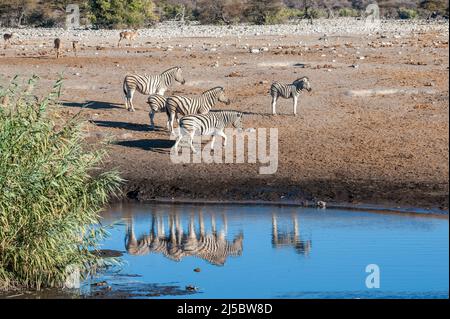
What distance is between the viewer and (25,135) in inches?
428

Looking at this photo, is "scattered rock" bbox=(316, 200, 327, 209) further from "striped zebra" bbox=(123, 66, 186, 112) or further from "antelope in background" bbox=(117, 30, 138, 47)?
"antelope in background" bbox=(117, 30, 138, 47)

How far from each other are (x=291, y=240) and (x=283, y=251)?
20.3 inches

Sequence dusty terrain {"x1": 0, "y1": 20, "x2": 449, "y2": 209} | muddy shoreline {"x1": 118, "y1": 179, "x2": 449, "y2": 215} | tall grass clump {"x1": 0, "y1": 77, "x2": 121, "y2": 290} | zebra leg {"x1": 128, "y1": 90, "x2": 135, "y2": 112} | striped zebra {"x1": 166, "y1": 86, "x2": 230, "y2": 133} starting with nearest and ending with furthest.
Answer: tall grass clump {"x1": 0, "y1": 77, "x2": 121, "y2": 290}
muddy shoreline {"x1": 118, "y1": 179, "x2": 449, "y2": 215}
dusty terrain {"x1": 0, "y1": 20, "x2": 449, "y2": 209}
striped zebra {"x1": 166, "y1": 86, "x2": 230, "y2": 133}
zebra leg {"x1": 128, "y1": 90, "x2": 135, "y2": 112}

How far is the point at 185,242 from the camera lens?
13.2m

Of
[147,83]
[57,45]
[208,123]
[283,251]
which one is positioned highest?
[57,45]

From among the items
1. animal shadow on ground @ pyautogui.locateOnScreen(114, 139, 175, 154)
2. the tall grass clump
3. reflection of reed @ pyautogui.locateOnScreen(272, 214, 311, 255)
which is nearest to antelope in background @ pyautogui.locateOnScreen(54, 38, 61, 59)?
animal shadow on ground @ pyautogui.locateOnScreen(114, 139, 175, 154)

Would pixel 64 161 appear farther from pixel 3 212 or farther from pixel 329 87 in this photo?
pixel 329 87

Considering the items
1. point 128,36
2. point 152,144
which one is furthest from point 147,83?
point 128,36

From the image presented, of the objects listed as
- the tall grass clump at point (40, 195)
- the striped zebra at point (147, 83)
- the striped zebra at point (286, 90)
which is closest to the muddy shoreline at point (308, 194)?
the striped zebra at point (286, 90)

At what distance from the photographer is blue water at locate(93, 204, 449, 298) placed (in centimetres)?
1106

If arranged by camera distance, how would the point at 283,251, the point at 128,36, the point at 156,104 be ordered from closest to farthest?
the point at 283,251, the point at 156,104, the point at 128,36

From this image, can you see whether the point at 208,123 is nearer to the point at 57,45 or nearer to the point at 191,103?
the point at 191,103

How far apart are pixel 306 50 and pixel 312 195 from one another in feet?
42.7

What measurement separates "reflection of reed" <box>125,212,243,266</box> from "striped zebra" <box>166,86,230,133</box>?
171 inches
